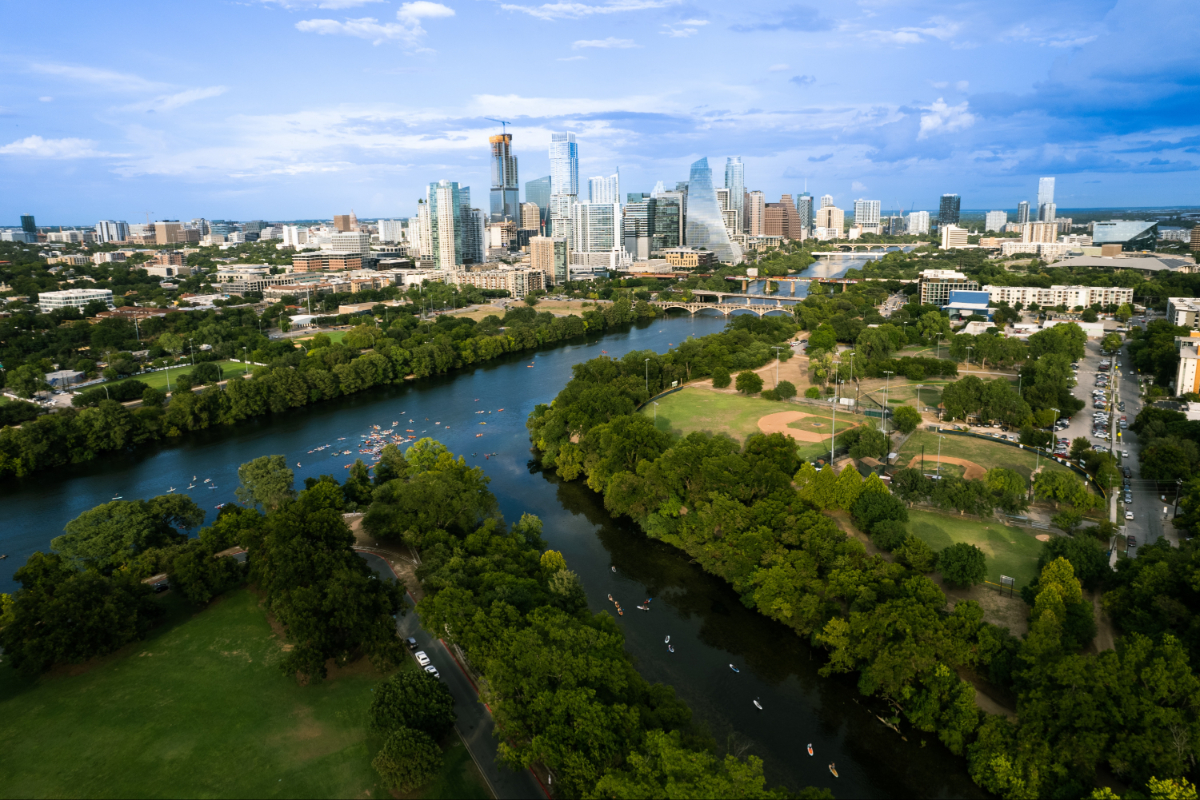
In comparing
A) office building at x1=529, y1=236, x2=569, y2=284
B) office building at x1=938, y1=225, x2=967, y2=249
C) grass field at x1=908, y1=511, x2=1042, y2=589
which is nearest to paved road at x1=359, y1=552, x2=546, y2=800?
grass field at x1=908, y1=511, x2=1042, y2=589

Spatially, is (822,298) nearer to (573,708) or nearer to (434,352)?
(434,352)

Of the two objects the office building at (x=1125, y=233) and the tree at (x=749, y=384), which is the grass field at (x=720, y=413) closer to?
the tree at (x=749, y=384)

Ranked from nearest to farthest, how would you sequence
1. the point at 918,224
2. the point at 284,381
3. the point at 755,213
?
Result: 1. the point at 284,381
2. the point at 755,213
3. the point at 918,224

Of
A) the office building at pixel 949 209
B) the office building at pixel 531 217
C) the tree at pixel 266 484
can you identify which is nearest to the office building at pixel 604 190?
the office building at pixel 531 217

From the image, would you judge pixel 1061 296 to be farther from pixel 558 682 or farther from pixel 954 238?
pixel 954 238

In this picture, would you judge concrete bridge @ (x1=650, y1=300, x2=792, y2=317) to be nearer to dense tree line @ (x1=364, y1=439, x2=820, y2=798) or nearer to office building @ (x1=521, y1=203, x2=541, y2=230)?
dense tree line @ (x1=364, y1=439, x2=820, y2=798)

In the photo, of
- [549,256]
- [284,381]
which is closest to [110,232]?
[549,256]
